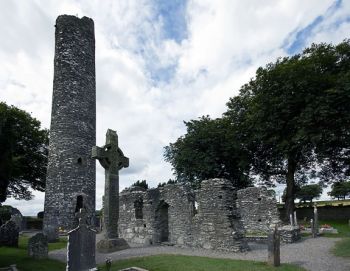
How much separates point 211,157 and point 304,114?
9.93 m

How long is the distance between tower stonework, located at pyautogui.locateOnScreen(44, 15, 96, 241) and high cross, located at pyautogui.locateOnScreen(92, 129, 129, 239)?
26.8ft

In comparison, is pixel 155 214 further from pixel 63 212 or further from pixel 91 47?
pixel 91 47

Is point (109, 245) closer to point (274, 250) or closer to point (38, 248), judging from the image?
point (38, 248)

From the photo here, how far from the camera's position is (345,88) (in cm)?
2300

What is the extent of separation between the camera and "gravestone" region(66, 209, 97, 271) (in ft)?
29.3

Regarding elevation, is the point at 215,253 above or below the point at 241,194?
below

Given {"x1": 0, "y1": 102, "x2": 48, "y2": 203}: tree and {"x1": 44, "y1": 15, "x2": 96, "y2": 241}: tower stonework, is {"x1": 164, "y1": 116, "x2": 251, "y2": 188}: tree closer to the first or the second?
{"x1": 44, "y1": 15, "x2": 96, "y2": 241}: tower stonework

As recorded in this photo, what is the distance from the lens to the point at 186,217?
17.5m

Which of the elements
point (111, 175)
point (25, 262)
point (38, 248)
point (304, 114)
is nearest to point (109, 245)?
point (38, 248)

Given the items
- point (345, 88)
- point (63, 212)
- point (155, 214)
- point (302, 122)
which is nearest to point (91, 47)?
point (63, 212)

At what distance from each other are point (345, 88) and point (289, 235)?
38.3 feet

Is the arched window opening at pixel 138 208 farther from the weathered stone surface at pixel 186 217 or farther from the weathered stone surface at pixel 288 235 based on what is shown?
the weathered stone surface at pixel 288 235

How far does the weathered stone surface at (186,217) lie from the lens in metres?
15.3

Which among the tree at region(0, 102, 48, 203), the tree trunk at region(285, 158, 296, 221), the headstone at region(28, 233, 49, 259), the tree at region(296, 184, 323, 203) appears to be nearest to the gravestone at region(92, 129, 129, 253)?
the headstone at region(28, 233, 49, 259)
